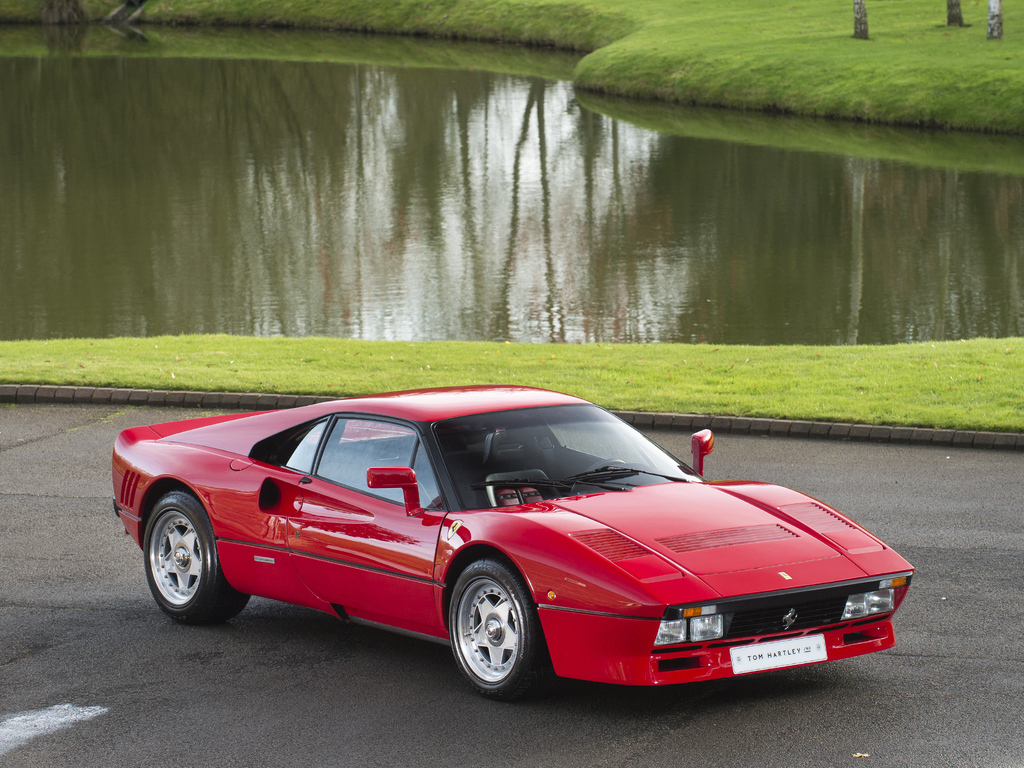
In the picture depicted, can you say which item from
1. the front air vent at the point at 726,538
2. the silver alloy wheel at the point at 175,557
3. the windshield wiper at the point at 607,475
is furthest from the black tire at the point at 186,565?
the front air vent at the point at 726,538

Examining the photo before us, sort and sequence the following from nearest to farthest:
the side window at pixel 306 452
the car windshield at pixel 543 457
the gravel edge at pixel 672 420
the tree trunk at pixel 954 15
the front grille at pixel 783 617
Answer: the front grille at pixel 783 617 < the car windshield at pixel 543 457 < the side window at pixel 306 452 < the gravel edge at pixel 672 420 < the tree trunk at pixel 954 15

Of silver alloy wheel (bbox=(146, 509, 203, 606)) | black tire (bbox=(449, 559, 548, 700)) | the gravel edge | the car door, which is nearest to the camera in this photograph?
black tire (bbox=(449, 559, 548, 700))

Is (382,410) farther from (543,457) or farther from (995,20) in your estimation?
(995,20)

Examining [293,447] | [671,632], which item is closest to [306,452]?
[293,447]

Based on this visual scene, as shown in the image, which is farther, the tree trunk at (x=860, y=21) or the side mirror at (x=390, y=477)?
the tree trunk at (x=860, y=21)

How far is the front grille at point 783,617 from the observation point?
5.34m

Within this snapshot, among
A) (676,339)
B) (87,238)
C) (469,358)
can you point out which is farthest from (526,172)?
(469,358)

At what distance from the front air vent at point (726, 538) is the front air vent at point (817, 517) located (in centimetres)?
22

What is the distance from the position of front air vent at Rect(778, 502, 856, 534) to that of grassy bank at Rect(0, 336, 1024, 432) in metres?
6.88

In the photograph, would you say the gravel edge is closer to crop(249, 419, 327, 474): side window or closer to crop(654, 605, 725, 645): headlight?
crop(249, 419, 327, 474): side window

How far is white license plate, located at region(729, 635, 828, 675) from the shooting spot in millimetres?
5348

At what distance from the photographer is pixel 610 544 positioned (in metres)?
5.51

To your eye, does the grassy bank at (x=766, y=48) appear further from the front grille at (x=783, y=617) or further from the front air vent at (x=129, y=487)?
the front grille at (x=783, y=617)

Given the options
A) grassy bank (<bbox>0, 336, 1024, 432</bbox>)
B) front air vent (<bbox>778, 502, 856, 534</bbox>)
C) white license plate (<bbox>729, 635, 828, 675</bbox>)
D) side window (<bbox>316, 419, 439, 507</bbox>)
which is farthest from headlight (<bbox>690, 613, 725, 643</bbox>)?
grassy bank (<bbox>0, 336, 1024, 432</bbox>)
